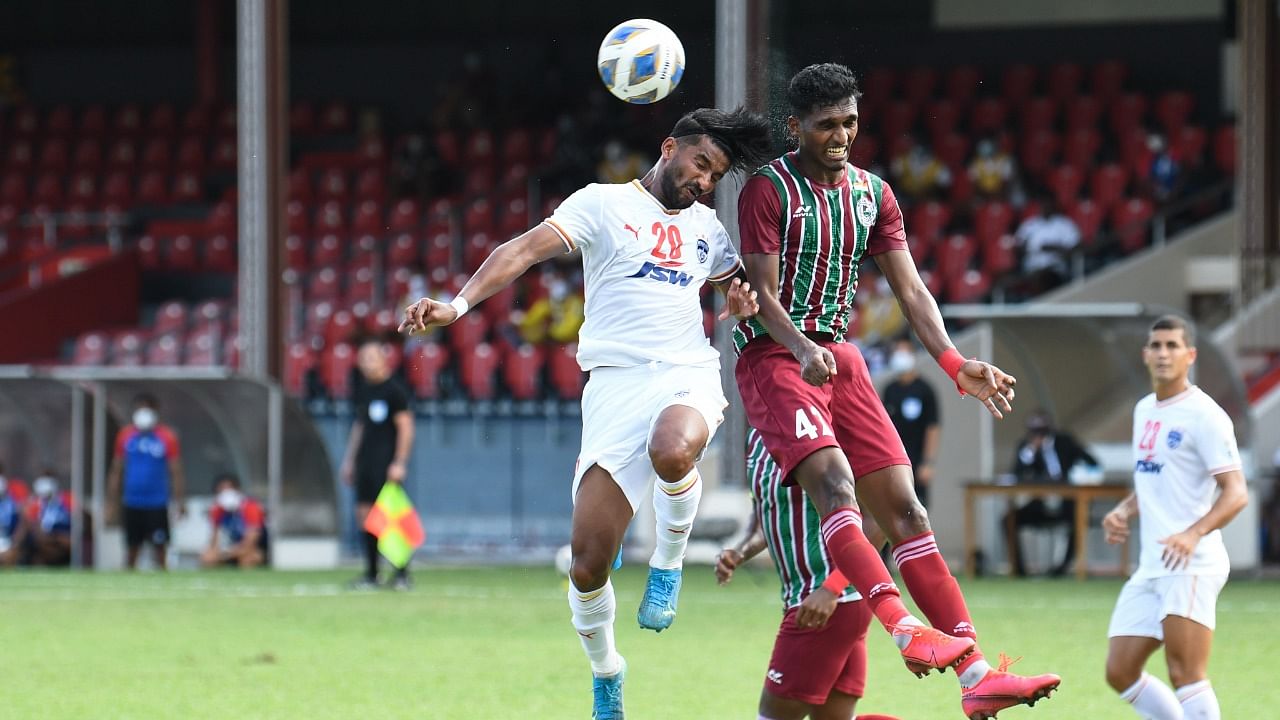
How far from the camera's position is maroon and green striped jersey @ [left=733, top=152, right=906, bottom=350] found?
677cm

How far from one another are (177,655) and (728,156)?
Result: 5.77 meters

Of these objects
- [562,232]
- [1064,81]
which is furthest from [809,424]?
[1064,81]

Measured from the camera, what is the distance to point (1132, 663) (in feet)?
25.3

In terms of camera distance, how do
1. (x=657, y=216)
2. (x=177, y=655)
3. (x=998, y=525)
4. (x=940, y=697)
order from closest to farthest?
(x=657, y=216)
(x=940, y=697)
(x=177, y=655)
(x=998, y=525)

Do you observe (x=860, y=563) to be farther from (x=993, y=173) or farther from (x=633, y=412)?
(x=993, y=173)

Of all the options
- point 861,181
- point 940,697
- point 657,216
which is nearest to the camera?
point 861,181

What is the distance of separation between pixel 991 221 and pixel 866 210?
58.9ft

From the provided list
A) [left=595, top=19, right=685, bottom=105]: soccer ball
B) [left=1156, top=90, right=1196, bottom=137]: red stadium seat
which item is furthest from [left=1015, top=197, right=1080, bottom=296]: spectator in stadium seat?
[left=595, top=19, right=685, bottom=105]: soccer ball

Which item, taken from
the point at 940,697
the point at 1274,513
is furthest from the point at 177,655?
the point at 1274,513

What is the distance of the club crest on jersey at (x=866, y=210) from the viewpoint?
6.90 metres

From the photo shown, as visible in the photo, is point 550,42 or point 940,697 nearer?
point 940,697

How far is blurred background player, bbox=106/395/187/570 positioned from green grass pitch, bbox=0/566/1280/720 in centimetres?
207

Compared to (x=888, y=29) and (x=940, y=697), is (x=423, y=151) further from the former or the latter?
(x=940, y=697)

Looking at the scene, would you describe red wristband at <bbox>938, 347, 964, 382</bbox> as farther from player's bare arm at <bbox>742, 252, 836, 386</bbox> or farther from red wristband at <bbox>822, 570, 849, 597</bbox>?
red wristband at <bbox>822, 570, 849, 597</bbox>
